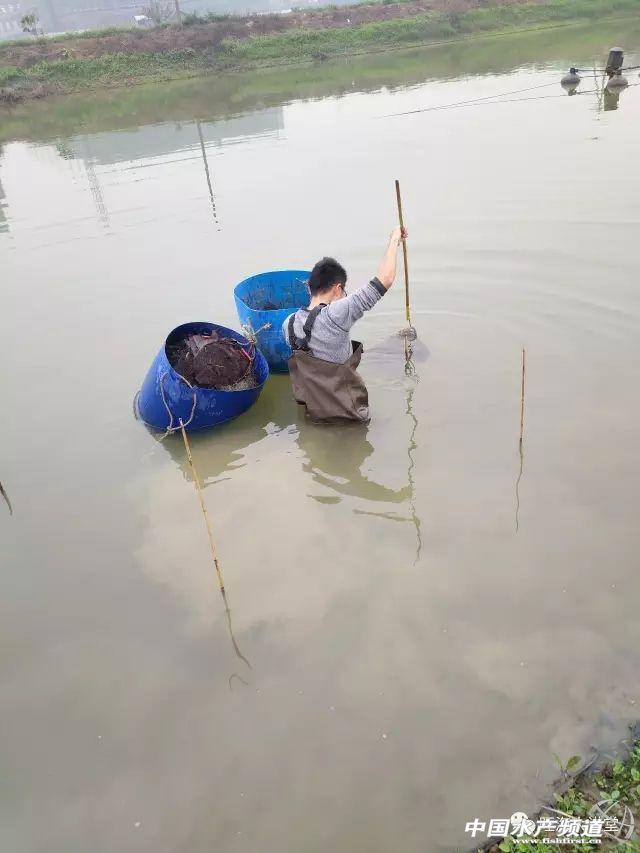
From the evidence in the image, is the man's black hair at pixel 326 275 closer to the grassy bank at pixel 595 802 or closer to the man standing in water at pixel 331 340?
the man standing in water at pixel 331 340

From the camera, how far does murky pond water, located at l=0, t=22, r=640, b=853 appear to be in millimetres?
2639

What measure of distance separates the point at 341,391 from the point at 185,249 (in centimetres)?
558

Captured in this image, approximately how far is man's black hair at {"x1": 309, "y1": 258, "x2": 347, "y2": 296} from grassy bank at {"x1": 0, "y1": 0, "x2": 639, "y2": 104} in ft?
104

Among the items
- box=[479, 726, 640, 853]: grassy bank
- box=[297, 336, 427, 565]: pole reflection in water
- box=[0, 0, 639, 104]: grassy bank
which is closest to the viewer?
box=[479, 726, 640, 853]: grassy bank

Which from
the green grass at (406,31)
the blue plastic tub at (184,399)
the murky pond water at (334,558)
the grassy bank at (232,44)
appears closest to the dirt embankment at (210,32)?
the grassy bank at (232,44)

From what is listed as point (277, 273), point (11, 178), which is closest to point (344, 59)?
point (11, 178)

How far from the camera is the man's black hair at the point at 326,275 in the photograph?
4.34 m

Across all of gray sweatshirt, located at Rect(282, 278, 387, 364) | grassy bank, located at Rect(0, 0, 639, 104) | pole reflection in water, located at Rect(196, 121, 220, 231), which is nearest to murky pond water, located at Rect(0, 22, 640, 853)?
gray sweatshirt, located at Rect(282, 278, 387, 364)

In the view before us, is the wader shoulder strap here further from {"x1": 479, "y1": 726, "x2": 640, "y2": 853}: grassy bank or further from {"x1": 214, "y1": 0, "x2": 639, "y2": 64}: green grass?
{"x1": 214, "y1": 0, "x2": 639, "y2": 64}: green grass

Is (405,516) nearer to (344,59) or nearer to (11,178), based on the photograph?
(11,178)

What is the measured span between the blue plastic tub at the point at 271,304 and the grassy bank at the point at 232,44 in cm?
3027

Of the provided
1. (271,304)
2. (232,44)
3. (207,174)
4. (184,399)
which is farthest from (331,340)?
(232,44)

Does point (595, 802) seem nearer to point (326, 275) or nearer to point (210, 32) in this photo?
point (326, 275)

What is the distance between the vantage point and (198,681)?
10.2 ft
